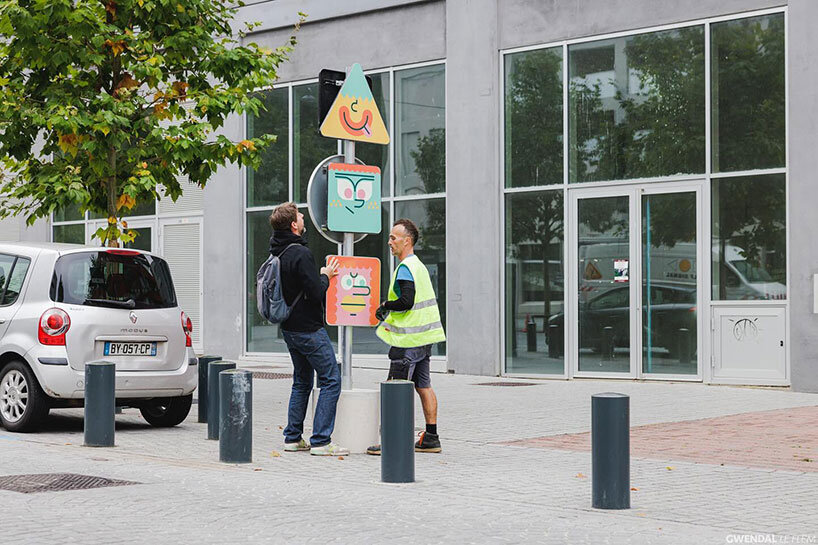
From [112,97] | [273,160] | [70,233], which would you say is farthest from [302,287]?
[70,233]

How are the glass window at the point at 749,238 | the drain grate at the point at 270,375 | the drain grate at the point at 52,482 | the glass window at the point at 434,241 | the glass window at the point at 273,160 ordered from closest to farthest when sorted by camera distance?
the drain grate at the point at 52,482
the glass window at the point at 749,238
the drain grate at the point at 270,375
the glass window at the point at 434,241
the glass window at the point at 273,160

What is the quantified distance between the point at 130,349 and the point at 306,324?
99.4 inches

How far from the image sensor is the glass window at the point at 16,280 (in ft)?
36.8

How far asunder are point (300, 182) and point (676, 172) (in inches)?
289

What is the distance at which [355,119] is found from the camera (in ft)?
33.7

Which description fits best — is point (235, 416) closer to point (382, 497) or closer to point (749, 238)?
point (382, 497)

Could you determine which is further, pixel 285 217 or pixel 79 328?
pixel 79 328

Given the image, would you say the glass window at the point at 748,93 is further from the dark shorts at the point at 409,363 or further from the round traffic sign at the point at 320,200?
the dark shorts at the point at 409,363

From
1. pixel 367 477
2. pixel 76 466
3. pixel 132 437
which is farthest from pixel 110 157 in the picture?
pixel 367 477

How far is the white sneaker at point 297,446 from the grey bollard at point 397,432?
6.12 ft

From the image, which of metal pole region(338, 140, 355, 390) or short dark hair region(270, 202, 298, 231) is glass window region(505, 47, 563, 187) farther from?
short dark hair region(270, 202, 298, 231)

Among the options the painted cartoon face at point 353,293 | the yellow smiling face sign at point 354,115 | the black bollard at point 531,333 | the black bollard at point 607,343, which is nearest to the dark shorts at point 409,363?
the painted cartoon face at point 353,293

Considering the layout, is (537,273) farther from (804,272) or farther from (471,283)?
(804,272)

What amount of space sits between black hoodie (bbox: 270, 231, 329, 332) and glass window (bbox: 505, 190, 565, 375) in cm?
858
